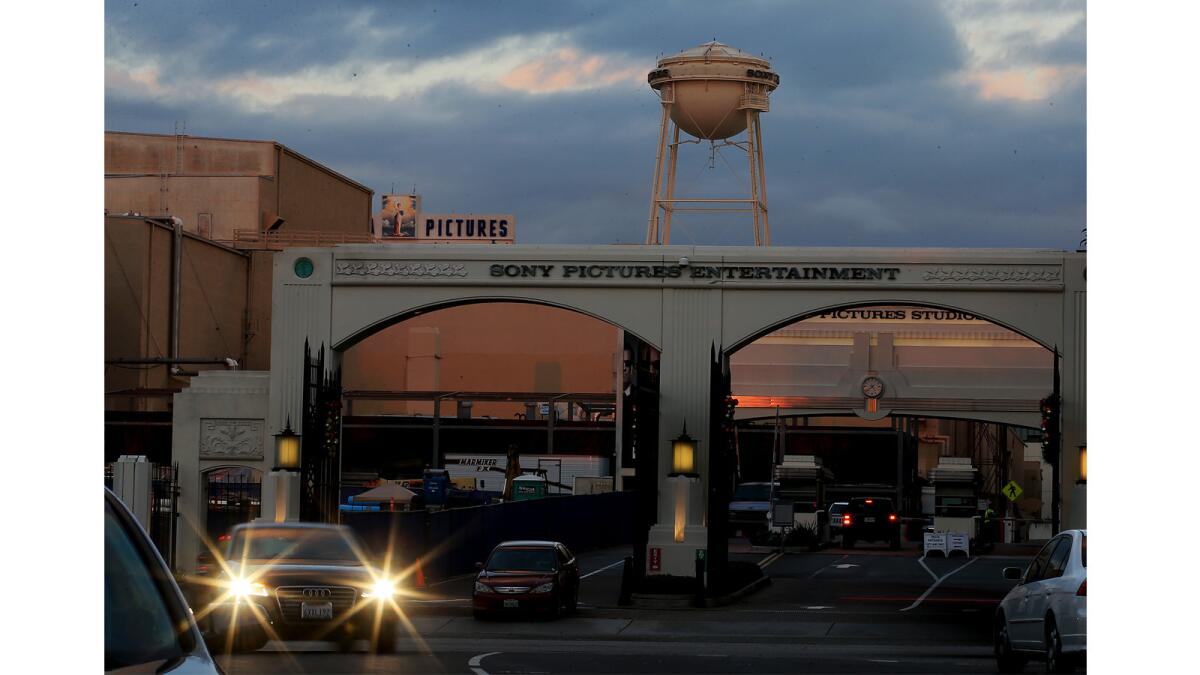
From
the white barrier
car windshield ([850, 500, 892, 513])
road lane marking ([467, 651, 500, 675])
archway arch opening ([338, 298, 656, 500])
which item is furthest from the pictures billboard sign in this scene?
road lane marking ([467, 651, 500, 675])

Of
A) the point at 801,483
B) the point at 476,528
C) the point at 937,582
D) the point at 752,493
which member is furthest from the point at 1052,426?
the point at 752,493

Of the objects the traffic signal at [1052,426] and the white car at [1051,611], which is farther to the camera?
the traffic signal at [1052,426]

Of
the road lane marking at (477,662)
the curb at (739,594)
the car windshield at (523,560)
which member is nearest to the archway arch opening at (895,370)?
the curb at (739,594)

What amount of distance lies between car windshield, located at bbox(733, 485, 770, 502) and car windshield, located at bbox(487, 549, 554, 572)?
3359cm

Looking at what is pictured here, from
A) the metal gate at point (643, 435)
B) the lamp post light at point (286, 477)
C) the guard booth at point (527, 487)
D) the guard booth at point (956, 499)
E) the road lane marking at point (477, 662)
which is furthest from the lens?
the guard booth at point (527, 487)

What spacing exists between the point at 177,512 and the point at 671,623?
13.0 metres

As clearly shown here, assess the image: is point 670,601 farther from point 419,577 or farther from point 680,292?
point 419,577

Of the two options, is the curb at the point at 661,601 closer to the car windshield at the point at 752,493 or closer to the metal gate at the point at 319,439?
the metal gate at the point at 319,439

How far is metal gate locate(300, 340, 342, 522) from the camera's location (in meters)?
33.2

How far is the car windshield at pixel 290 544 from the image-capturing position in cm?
1991

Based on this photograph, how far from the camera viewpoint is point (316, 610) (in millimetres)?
19266

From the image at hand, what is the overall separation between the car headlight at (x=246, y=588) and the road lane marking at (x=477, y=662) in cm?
255
